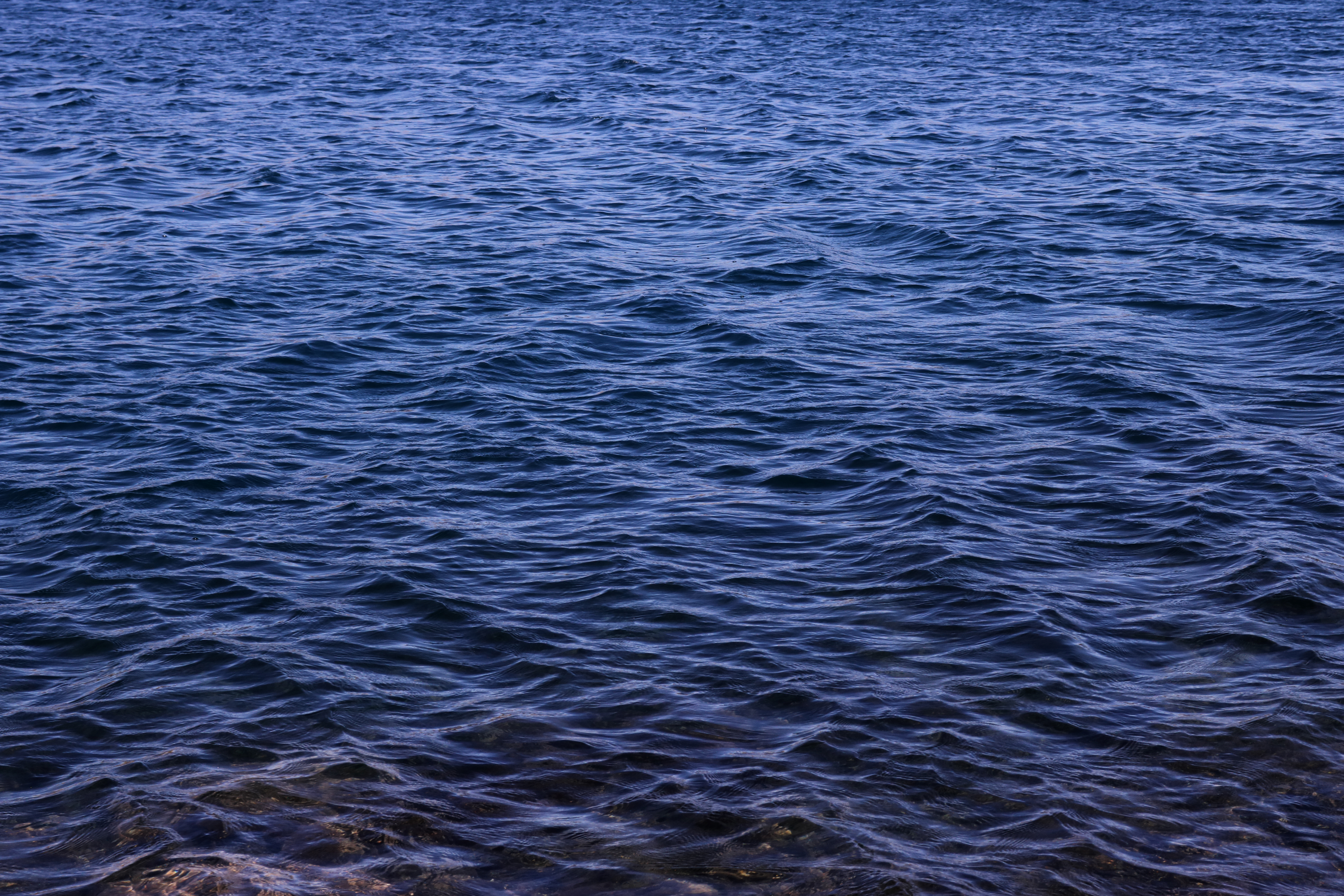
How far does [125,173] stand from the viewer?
97.5 ft

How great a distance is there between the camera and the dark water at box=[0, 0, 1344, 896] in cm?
979

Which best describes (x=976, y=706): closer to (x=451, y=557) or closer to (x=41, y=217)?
(x=451, y=557)

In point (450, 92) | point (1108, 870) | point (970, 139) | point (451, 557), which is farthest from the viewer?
point (450, 92)

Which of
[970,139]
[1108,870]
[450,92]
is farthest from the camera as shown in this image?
[450,92]

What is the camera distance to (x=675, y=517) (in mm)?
14781

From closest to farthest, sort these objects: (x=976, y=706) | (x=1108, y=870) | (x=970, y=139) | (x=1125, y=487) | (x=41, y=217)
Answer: (x=1108, y=870), (x=976, y=706), (x=1125, y=487), (x=41, y=217), (x=970, y=139)

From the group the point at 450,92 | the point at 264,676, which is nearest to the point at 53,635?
the point at 264,676

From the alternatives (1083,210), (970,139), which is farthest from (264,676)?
(970,139)

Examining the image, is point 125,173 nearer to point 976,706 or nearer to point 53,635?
point 53,635

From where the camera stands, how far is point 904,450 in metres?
16.3

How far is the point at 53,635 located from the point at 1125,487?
11.4 m

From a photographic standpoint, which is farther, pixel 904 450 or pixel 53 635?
pixel 904 450

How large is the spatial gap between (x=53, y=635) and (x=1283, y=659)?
11265mm

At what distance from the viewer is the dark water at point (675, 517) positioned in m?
9.79
